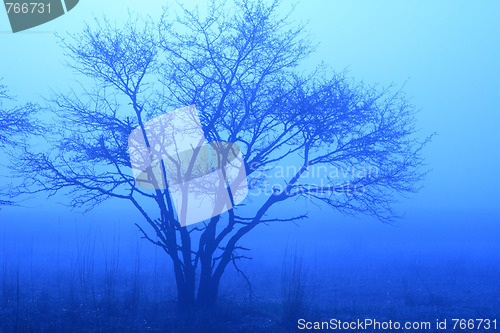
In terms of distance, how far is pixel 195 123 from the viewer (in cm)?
812

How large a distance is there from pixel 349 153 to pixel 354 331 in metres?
2.75

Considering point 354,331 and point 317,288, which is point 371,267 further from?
point 354,331

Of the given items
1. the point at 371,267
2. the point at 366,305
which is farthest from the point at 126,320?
the point at 371,267
